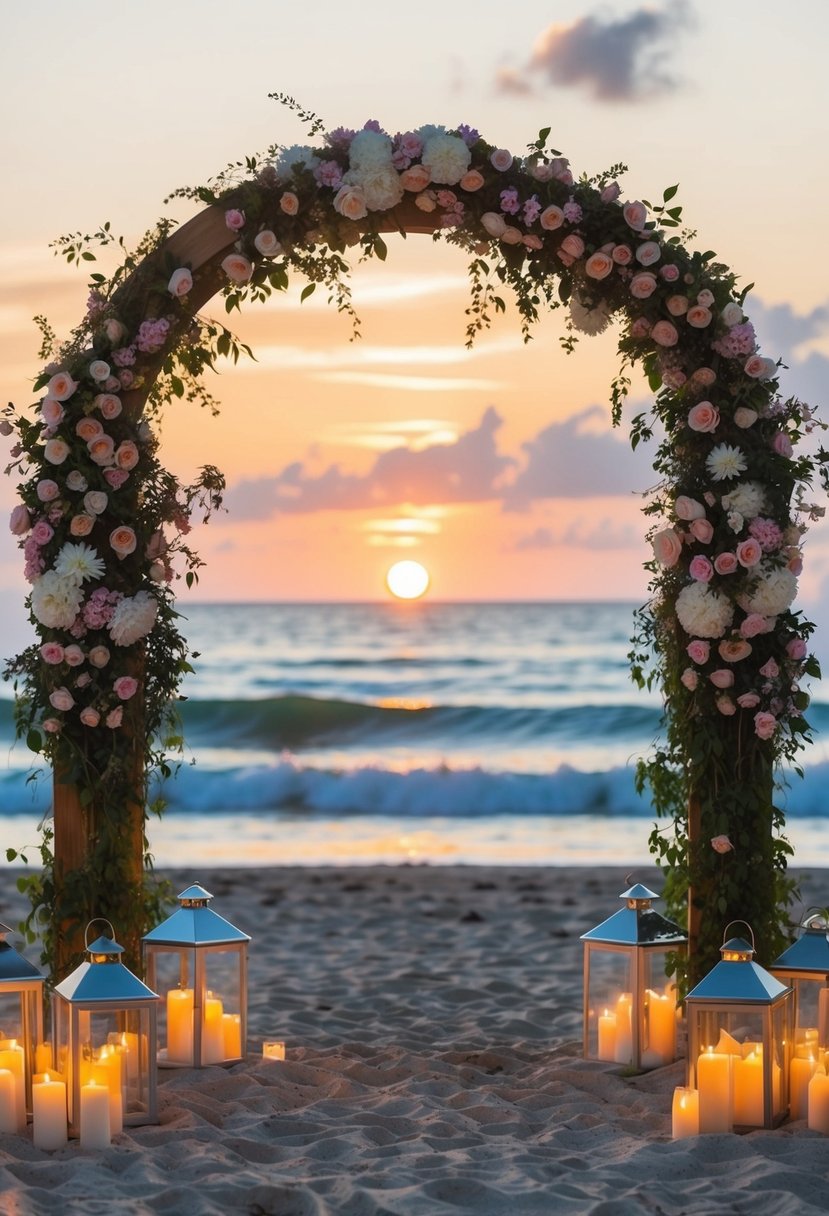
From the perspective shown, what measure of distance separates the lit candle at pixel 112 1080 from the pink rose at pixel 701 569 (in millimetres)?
2654

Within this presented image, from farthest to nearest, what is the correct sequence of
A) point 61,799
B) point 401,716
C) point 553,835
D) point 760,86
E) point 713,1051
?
point 401,716
point 553,835
point 760,86
point 61,799
point 713,1051

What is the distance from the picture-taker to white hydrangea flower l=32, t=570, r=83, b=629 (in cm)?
531

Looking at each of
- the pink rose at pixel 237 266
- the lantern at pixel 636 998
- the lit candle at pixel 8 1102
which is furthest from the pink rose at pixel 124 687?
the lantern at pixel 636 998

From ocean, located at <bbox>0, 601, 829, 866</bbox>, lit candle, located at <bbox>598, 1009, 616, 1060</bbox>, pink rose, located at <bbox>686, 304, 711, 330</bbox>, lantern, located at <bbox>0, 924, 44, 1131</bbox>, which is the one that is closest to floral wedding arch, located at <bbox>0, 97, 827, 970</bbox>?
pink rose, located at <bbox>686, 304, 711, 330</bbox>

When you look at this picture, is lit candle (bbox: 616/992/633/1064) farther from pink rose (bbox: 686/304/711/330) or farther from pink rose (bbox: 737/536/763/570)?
pink rose (bbox: 686/304/711/330)

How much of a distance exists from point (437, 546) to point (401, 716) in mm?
5081

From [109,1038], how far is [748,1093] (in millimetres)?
2138

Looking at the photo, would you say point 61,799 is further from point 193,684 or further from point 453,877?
point 193,684

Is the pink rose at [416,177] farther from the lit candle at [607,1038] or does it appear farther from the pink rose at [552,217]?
the lit candle at [607,1038]

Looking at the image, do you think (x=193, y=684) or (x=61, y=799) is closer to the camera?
(x=61, y=799)

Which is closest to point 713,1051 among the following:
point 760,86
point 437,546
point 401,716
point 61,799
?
point 61,799

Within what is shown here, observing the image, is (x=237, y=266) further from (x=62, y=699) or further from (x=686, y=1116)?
(x=686, y=1116)

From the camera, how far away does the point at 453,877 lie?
10.4 metres

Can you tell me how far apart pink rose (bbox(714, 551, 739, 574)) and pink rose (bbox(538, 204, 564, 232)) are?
1392mm
